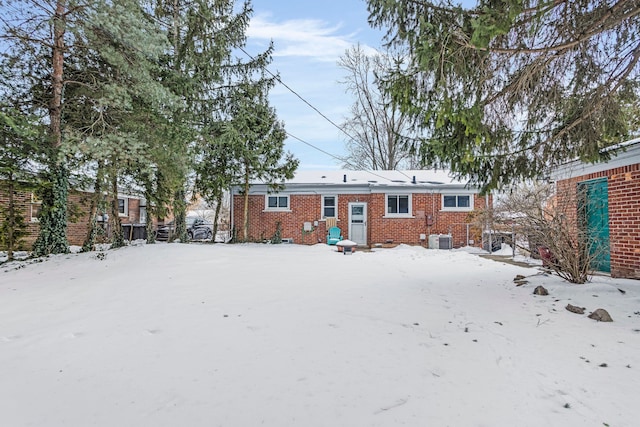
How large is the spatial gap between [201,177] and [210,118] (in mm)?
2361

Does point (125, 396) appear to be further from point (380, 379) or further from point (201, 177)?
point (201, 177)

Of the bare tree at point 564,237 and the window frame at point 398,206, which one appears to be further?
the window frame at point 398,206

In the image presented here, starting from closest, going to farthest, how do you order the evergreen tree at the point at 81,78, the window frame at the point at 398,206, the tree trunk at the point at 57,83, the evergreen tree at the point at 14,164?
the evergreen tree at the point at 14,164, the evergreen tree at the point at 81,78, the tree trunk at the point at 57,83, the window frame at the point at 398,206

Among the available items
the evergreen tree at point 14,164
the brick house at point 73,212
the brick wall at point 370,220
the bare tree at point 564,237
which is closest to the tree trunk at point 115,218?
the brick house at point 73,212

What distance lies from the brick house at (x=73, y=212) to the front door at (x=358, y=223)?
10452 millimetres

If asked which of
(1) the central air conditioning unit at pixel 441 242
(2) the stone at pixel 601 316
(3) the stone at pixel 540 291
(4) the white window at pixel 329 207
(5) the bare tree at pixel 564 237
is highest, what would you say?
(4) the white window at pixel 329 207

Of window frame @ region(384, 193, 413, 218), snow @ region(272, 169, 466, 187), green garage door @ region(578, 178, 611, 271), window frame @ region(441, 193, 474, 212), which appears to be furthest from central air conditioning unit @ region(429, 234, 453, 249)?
green garage door @ region(578, 178, 611, 271)

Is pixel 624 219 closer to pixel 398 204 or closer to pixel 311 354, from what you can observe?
pixel 311 354

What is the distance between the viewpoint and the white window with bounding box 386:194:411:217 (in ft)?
53.1

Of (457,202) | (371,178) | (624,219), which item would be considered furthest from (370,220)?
(624,219)

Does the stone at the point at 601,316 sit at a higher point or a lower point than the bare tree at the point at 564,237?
lower

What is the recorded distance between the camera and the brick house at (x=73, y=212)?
933 centimetres

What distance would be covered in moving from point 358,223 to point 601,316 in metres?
12.8

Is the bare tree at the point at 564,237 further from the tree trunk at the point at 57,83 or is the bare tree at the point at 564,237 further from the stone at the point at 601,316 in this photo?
the tree trunk at the point at 57,83
